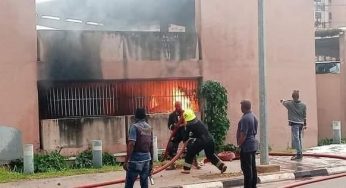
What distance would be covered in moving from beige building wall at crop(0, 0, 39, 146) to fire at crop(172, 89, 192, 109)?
13.3 ft

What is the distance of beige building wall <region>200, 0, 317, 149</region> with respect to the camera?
50.2 ft

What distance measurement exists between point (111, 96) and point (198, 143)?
397cm

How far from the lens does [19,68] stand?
12.6 meters

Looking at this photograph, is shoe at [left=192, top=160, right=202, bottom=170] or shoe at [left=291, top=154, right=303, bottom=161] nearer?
shoe at [left=192, top=160, right=202, bottom=170]

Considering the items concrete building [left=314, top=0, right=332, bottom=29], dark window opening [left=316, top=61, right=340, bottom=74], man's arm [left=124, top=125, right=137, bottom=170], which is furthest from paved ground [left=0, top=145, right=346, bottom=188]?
concrete building [left=314, top=0, right=332, bottom=29]

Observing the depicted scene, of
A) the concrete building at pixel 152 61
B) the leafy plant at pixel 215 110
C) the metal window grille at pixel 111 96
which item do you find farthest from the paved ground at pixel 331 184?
the metal window grille at pixel 111 96

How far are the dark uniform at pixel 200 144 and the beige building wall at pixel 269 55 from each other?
439 centimetres

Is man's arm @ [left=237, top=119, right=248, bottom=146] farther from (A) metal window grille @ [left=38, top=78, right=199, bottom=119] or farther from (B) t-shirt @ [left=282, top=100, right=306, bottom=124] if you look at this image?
(A) metal window grille @ [left=38, top=78, right=199, bottom=119]

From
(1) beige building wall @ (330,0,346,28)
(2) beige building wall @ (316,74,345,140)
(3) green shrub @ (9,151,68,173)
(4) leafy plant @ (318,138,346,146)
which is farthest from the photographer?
(1) beige building wall @ (330,0,346,28)

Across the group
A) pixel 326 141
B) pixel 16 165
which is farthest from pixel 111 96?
pixel 326 141

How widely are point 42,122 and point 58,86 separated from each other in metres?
1.03

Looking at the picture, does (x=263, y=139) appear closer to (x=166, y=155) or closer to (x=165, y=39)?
(x=166, y=155)

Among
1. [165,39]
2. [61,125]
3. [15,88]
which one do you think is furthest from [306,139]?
[15,88]

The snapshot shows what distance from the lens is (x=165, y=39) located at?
571 inches
